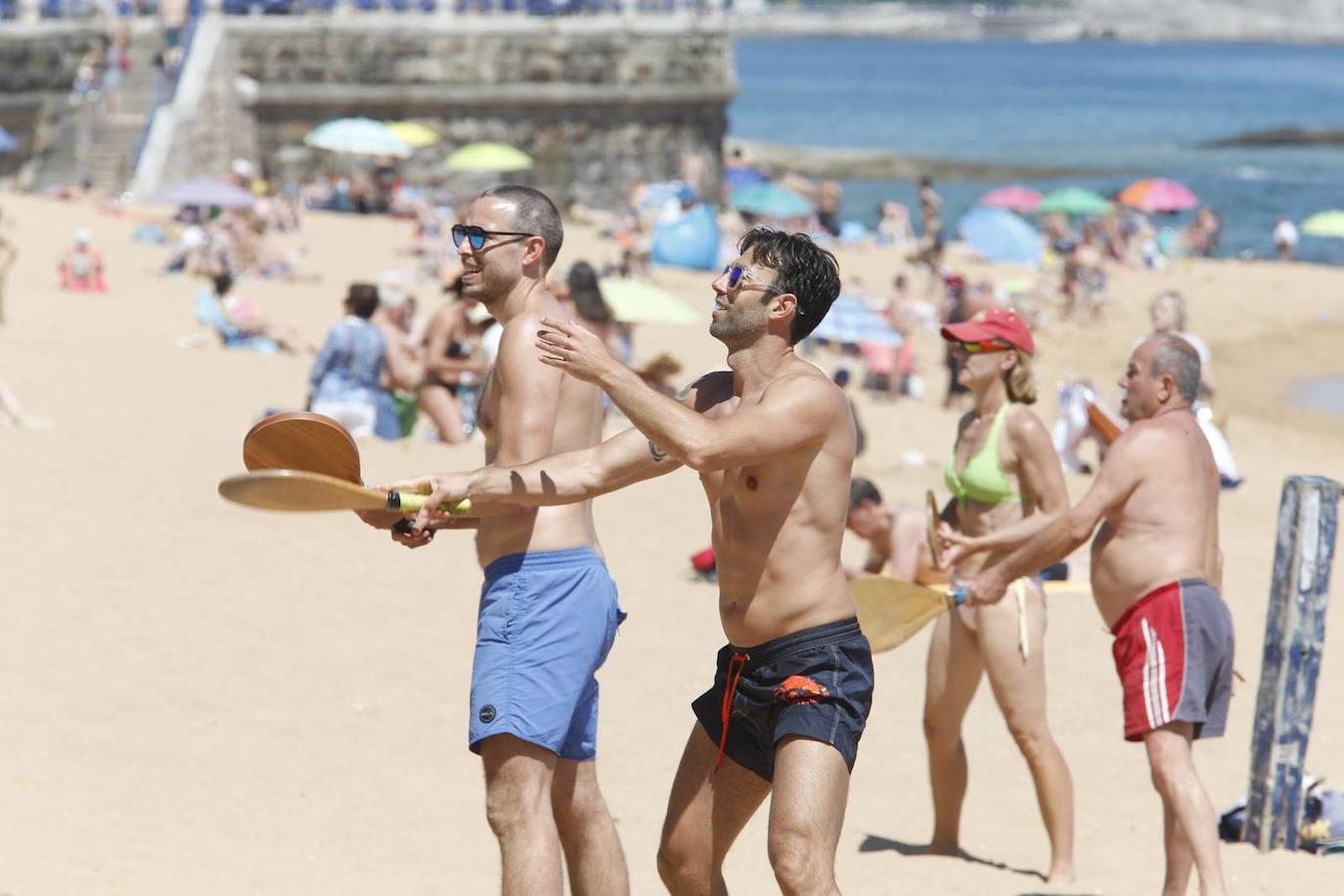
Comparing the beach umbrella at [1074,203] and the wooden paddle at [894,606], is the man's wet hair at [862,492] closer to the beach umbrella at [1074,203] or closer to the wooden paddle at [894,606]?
the wooden paddle at [894,606]

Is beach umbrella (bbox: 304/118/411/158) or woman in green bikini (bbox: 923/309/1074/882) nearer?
woman in green bikini (bbox: 923/309/1074/882)

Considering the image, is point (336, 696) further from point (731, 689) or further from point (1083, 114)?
point (1083, 114)

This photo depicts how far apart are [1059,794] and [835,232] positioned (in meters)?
22.7

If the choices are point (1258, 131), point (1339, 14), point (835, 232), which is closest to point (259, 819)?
point (835, 232)

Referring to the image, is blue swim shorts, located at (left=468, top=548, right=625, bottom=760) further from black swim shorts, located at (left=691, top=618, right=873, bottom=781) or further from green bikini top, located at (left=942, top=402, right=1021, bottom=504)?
green bikini top, located at (left=942, top=402, right=1021, bottom=504)

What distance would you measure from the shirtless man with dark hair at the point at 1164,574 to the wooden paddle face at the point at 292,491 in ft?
6.85

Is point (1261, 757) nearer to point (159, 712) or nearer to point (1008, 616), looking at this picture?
point (1008, 616)

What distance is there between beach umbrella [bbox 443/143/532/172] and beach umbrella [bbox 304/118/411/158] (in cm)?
98

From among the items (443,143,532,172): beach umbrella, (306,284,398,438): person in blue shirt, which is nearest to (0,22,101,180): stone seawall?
(443,143,532,172): beach umbrella

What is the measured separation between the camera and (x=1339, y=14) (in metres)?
173

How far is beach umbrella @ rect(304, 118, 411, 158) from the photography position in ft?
78.5

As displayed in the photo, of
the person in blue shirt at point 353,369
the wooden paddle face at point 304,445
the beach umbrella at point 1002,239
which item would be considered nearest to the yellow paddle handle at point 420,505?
the wooden paddle face at point 304,445

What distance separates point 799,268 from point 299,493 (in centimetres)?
114

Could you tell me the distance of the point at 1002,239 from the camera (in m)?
26.2
